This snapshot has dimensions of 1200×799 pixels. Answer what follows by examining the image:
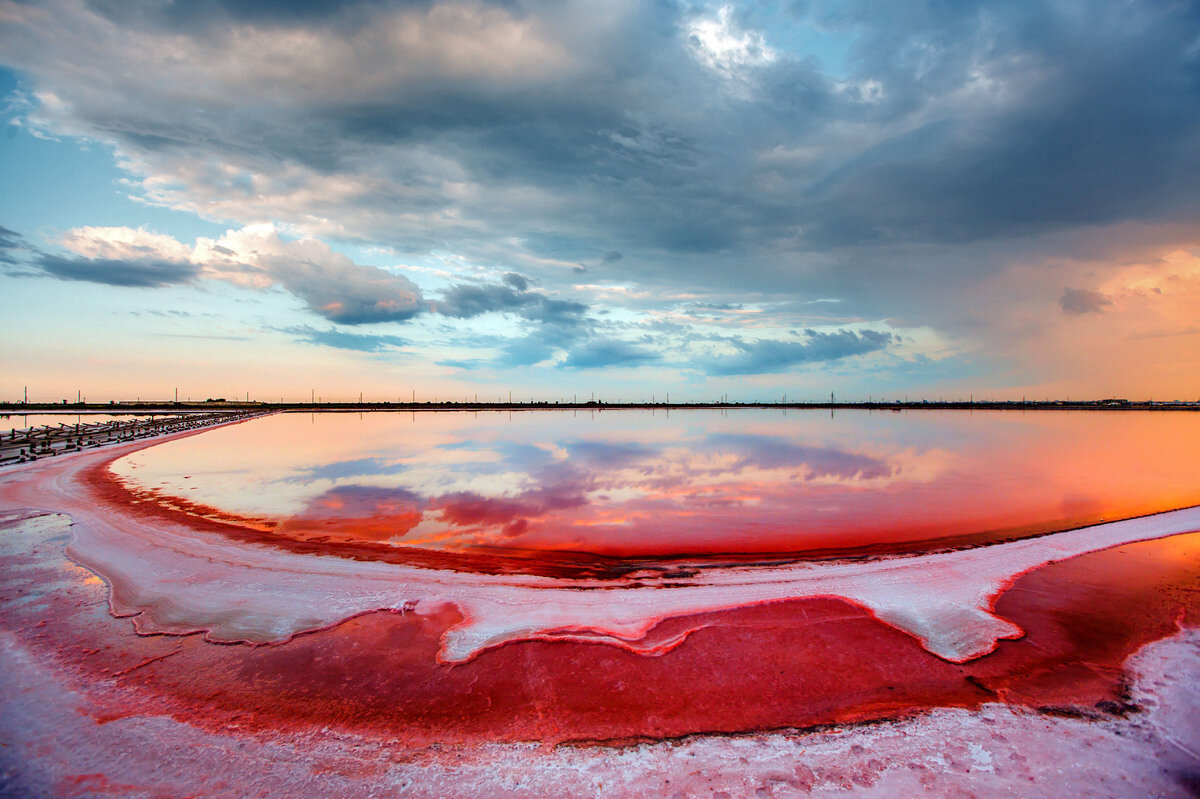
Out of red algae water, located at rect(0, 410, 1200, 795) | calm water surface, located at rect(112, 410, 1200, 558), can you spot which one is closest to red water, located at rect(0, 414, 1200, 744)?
red algae water, located at rect(0, 410, 1200, 795)

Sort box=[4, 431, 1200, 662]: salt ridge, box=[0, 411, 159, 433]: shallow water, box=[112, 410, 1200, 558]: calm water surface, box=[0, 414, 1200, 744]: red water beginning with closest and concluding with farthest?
box=[0, 414, 1200, 744]: red water
box=[4, 431, 1200, 662]: salt ridge
box=[112, 410, 1200, 558]: calm water surface
box=[0, 411, 159, 433]: shallow water

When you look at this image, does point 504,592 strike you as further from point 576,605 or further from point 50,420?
point 50,420

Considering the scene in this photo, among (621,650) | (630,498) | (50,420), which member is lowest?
(621,650)

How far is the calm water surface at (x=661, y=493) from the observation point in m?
12.4

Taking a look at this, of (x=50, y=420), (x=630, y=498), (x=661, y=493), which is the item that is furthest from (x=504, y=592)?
(x=50, y=420)

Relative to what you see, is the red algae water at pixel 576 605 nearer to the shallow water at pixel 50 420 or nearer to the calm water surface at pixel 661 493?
the calm water surface at pixel 661 493

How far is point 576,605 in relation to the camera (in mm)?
7910

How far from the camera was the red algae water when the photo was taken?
532cm

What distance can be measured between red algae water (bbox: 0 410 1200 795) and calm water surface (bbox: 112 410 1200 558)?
0.17 m

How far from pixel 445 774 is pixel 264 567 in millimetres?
7345

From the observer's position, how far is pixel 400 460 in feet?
84.2

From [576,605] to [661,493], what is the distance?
33.2ft

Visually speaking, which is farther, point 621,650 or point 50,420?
A: point 50,420

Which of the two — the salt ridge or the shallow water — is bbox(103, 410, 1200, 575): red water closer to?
the salt ridge
